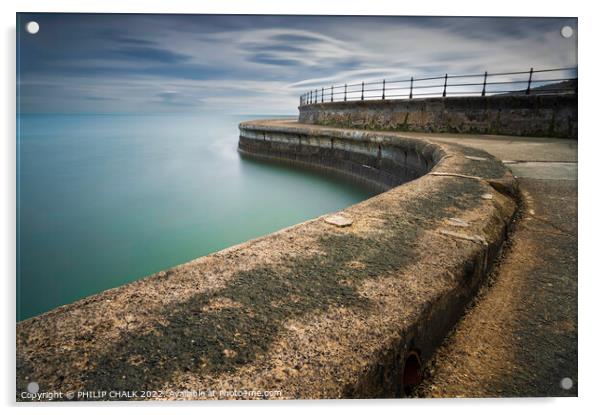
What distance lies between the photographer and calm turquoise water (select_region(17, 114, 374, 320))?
1946 mm

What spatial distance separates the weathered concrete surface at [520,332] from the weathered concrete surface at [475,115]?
662 cm

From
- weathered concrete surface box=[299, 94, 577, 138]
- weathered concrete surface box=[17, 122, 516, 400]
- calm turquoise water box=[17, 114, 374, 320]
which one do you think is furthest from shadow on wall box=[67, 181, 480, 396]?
weathered concrete surface box=[299, 94, 577, 138]

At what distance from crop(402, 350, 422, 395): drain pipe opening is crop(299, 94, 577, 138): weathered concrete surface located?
7.55 metres

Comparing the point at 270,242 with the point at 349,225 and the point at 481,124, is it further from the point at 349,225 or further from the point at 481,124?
the point at 481,124

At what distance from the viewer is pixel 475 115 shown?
30.4 ft

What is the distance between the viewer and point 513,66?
2.06 m

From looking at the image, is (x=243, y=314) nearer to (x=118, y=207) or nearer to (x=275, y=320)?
(x=275, y=320)

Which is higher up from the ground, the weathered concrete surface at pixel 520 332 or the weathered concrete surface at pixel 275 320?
the weathered concrete surface at pixel 275 320

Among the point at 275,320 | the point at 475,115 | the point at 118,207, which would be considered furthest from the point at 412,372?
the point at 475,115

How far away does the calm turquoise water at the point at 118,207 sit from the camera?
1.95 m

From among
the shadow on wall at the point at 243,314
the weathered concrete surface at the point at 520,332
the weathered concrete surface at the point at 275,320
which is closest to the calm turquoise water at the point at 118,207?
the weathered concrete surface at the point at 275,320

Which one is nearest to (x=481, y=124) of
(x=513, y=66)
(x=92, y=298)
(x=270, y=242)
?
(x=513, y=66)

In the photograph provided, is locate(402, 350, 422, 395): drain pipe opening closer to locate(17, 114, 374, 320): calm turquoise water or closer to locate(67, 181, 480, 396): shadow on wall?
locate(67, 181, 480, 396): shadow on wall

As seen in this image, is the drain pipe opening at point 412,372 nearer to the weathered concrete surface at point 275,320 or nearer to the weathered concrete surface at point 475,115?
the weathered concrete surface at point 275,320
